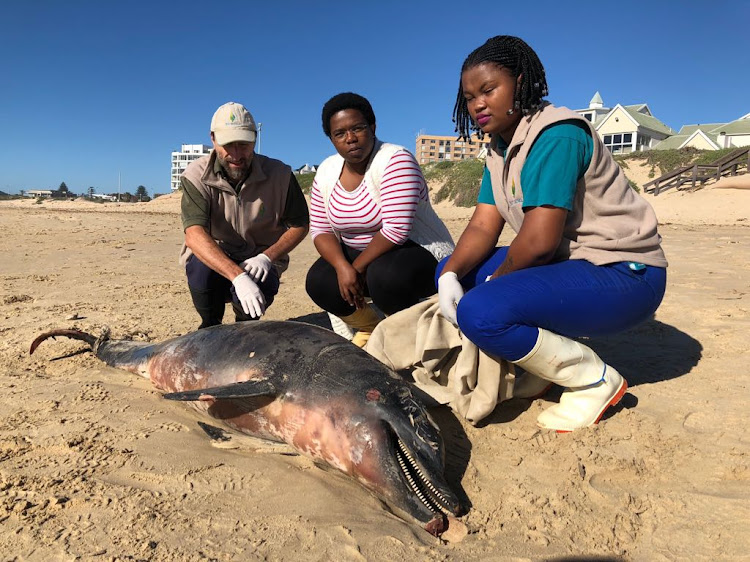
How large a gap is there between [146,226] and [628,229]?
47.0 ft

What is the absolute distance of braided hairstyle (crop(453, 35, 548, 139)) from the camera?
261cm

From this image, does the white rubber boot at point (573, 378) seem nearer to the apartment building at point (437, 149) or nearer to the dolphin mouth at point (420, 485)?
the dolphin mouth at point (420, 485)

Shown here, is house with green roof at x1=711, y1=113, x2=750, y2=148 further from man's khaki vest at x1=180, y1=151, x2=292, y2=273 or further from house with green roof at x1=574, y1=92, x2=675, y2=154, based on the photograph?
man's khaki vest at x1=180, y1=151, x2=292, y2=273

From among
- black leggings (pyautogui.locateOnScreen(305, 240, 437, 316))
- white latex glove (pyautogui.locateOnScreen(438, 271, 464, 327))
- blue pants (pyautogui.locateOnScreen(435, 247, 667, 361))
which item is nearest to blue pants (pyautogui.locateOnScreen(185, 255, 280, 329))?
black leggings (pyautogui.locateOnScreen(305, 240, 437, 316))

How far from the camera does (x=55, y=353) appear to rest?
12.7 ft

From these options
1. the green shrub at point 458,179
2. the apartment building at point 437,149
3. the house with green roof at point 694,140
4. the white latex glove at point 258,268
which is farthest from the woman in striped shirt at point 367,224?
the apartment building at point 437,149

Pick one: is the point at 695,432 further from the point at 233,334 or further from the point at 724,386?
the point at 233,334

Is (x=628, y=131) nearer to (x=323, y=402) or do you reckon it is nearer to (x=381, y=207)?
(x=381, y=207)

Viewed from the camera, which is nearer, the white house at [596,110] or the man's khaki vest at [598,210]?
the man's khaki vest at [598,210]

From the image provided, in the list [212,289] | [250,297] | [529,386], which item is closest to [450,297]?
[529,386]

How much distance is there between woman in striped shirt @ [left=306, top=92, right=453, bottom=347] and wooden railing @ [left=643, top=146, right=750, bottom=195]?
815 inches

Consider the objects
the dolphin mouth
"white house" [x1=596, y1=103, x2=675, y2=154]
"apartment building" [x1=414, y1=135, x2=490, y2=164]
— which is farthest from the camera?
"apartment building" [x1=414, y1=135, x2=490, y2=164]

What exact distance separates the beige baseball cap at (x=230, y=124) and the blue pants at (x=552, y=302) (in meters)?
1.86

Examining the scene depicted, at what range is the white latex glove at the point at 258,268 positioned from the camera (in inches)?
147
